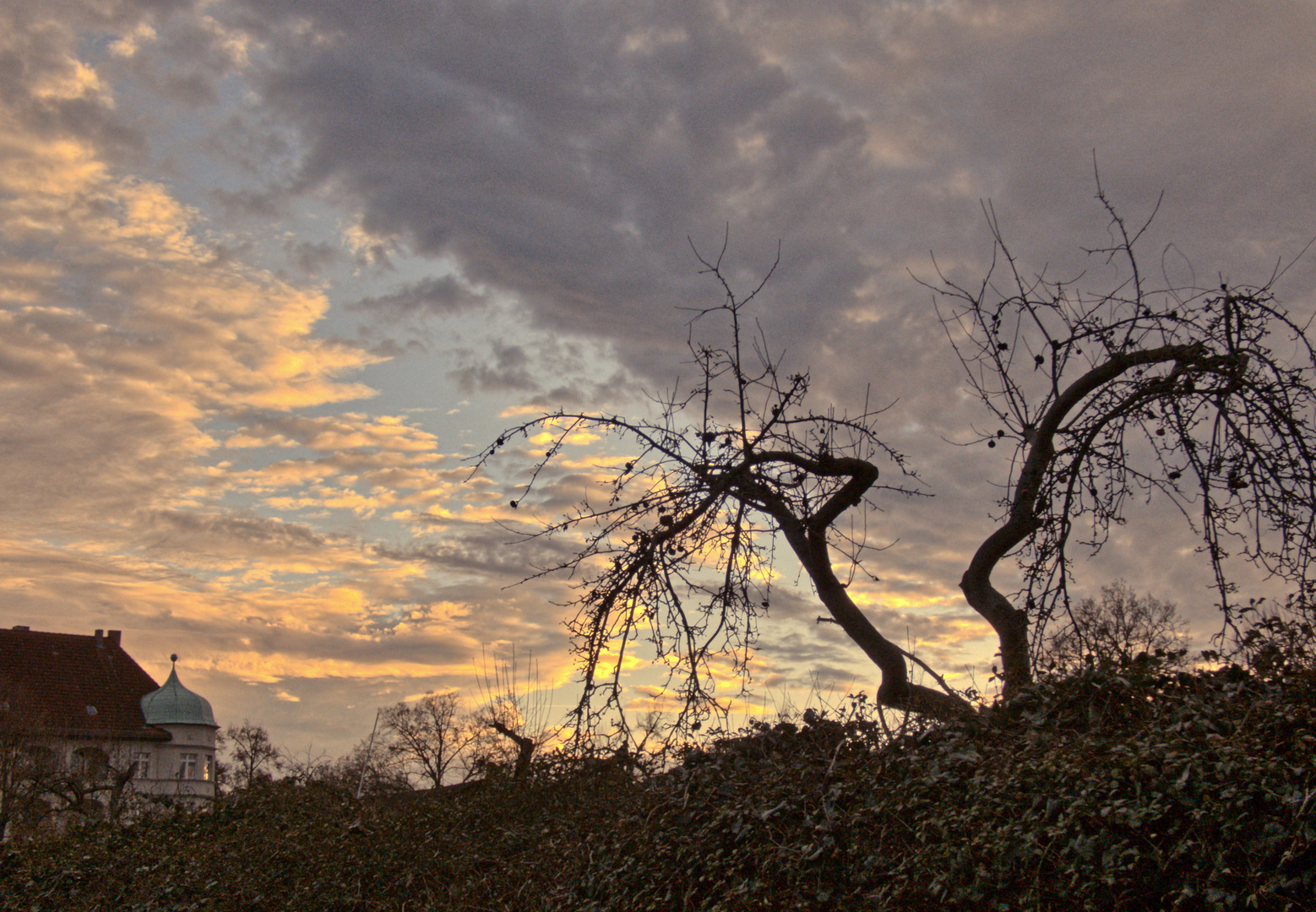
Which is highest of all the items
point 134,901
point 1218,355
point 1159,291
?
point 1159,291

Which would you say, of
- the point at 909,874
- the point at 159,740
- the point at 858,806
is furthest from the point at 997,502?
the point at 159,740

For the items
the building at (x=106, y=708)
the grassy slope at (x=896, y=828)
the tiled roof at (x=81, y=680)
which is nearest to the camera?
the grassy slope at (x=896, y=828)

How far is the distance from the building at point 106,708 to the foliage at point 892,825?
26.3 metres

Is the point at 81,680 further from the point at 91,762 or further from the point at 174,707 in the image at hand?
the point at 91,762

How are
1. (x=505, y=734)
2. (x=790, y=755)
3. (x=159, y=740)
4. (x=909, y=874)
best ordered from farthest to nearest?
(x=159, y=740)
(x=505, y=734)
(x=790, y=755)
(x=909, y=874)

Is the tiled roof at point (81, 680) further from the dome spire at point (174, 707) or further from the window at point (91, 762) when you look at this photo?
the window at point (91, 762)

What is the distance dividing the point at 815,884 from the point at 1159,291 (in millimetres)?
4876

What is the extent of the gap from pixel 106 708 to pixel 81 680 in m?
1.77

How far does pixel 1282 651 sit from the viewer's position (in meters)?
4.59

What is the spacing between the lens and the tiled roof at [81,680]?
36.1 meters

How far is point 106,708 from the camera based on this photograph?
3847 cm

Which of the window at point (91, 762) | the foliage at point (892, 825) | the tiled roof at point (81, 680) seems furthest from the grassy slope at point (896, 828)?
the tiled roof at point (81, 680)

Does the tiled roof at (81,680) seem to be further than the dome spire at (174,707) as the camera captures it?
No

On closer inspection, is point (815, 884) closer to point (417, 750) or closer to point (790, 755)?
point (790, 755)
